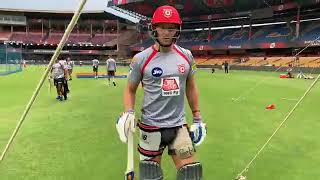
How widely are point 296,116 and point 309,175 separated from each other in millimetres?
6311

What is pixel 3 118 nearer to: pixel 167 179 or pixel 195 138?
pixel 167 179

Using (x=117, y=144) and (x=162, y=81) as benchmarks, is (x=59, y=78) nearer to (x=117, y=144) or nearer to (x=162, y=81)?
(x=117, y=144)

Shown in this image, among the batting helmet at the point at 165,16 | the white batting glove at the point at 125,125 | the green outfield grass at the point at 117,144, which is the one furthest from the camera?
the green outfield grass at the point at 117,144

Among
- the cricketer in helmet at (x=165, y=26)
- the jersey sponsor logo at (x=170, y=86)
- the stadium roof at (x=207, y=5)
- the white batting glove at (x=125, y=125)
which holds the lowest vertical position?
the white batting glove at (x=125, y=125)

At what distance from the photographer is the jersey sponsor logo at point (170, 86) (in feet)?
11.9

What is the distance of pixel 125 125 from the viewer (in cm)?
348

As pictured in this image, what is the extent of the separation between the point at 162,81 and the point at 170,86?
9cm

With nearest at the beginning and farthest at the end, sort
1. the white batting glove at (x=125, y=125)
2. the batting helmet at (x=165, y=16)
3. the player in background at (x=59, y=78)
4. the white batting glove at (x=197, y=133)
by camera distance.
→ the white batting glove at (x=125, y=125) < the batting helmet at (x=165, y=16) < the white batting glove at (x=197, y=133) < the player in background at (x=59, y=78)

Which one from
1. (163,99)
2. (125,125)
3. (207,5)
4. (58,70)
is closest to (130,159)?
(125,125)

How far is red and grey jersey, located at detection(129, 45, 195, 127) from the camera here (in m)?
3.61

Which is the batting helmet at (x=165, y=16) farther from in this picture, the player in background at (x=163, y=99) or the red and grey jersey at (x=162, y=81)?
the red and grey jersey at (x=162, y=81)

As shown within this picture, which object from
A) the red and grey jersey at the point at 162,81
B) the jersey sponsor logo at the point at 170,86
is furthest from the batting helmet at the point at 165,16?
the jersey sponsor logo at the point at 170,86

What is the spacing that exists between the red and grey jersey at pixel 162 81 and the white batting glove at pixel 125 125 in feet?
0.80

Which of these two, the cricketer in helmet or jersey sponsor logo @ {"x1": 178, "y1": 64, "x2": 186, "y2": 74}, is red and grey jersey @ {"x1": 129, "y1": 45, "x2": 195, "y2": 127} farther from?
the cricketer in helmet
